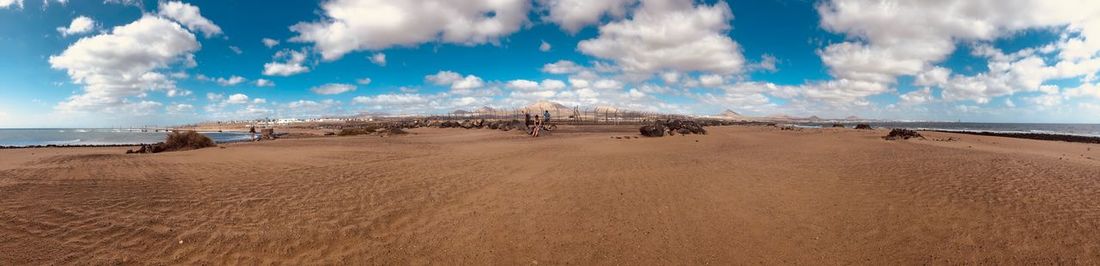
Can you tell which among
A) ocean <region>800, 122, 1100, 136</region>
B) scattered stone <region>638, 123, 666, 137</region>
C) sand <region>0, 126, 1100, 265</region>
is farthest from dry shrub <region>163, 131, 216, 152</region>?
ocean <region>800, 122, 1100, 136</region>

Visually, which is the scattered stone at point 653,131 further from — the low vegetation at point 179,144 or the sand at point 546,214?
the low vegetation at point 179,144

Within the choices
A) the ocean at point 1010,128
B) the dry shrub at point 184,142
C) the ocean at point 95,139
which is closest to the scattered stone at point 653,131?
the dry shrub at point 184,142

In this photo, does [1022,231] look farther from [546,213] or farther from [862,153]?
[862,153]

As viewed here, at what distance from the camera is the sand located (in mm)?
6465

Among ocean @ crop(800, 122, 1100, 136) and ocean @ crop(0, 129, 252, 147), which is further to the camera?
ocean @ crop(800, 122, 1100, 136)

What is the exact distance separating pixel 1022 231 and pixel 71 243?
14247 mm

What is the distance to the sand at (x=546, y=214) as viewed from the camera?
6465mm

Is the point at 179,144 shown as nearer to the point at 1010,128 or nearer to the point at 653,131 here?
the point at 653,131

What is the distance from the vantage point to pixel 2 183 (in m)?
9.48

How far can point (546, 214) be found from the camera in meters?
8.73

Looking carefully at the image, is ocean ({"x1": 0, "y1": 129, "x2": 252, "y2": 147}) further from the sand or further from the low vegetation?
the sand

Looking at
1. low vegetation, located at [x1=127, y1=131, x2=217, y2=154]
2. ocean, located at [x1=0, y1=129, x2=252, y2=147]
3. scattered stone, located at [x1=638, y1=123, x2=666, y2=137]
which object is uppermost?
scattered stone, located at [x1=638, y1=123, x2=666, y2=137]

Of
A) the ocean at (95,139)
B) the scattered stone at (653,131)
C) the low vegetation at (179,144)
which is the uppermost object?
the scattered stone at (653,131)

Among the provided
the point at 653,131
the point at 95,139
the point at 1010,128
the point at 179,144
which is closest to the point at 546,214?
the point at 179,144
